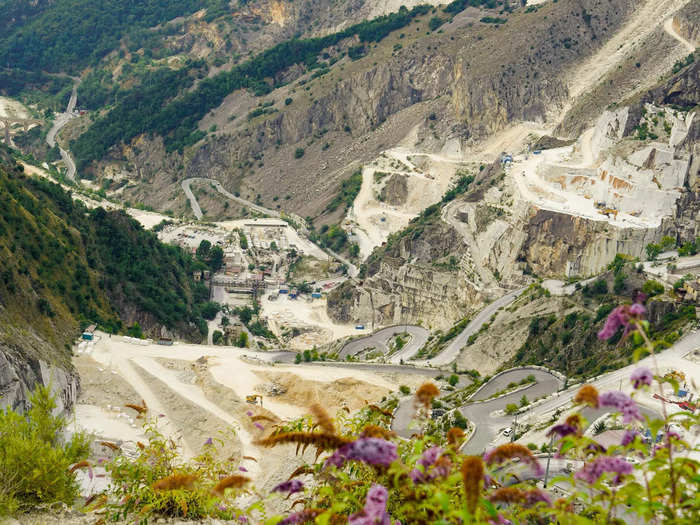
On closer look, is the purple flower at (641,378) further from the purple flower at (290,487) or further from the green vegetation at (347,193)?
the green vegetation at (347,193)

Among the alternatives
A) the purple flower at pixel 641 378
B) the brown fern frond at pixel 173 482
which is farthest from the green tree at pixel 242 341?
the purple flower at pixel 641 378

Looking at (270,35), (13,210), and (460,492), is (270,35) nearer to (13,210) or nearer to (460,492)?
(13,210)

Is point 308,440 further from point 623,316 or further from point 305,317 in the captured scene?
point 305,317

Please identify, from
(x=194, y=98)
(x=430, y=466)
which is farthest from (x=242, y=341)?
(x=194, y=98)

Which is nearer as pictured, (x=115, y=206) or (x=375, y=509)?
(x=375, y=509)

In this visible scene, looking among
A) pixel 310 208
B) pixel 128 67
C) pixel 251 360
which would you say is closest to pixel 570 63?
pixel 310 208

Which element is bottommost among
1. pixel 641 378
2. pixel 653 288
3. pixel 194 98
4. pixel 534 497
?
pixel 653 288

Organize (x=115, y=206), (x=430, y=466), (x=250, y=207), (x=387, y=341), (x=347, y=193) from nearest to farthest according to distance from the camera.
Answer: (x=430, y=466) < (x=387, y=341) < (x=347, y=193) < (x=115, y=206) < (x=250, y=207)

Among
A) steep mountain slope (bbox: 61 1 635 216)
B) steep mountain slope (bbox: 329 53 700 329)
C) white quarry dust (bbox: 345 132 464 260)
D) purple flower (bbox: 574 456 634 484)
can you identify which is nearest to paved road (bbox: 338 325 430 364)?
steep mountain slope (bbox: 329 53 700 329)
